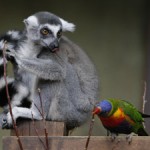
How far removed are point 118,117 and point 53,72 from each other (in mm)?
998

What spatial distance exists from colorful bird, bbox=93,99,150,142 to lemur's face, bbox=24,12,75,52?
99 cm

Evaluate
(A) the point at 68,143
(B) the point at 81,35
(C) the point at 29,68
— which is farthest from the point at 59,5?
(A) the point at 68,143

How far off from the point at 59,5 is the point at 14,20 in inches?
19.5

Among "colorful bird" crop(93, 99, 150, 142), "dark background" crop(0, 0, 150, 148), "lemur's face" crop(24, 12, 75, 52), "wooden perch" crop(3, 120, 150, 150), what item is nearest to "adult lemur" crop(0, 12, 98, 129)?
"lemur's face" crop(24, 12, 75, 52)

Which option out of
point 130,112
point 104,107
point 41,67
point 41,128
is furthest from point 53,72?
point 104,107

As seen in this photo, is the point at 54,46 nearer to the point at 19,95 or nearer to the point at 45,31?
the point at 45,31

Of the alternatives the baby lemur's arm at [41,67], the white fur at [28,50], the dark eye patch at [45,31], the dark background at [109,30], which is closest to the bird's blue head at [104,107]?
the baby lemur's arm at [41,67]

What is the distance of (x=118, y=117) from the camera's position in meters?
4.44

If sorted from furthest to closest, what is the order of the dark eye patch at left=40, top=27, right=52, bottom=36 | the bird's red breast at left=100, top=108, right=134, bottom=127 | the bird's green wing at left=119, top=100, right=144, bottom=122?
the dark eye patch at left=40, top=27, right=52, bottom=36 → the bird's green wing at left=119, top=100, right=144, bottom=122 → the bird's red breast at left=100, top=108, right=134, bottom=127

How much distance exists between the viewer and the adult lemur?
206 inches

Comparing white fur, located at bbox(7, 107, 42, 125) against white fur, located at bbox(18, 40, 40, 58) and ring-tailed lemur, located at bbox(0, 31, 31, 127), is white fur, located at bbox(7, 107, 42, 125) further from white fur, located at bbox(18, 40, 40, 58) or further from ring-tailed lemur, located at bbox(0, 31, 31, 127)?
white fur, located at bbox(18, 40, 40, 58)

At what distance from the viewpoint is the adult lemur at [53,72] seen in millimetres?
5230

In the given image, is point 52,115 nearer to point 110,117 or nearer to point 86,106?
point 86,106

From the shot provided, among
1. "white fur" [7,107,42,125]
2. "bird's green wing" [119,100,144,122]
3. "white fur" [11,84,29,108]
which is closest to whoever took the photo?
"bird's green wing" [119,100,144,122]
